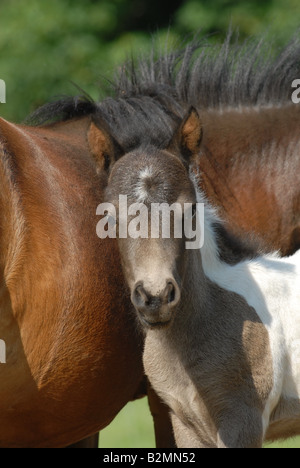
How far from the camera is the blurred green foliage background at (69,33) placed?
1082 cm

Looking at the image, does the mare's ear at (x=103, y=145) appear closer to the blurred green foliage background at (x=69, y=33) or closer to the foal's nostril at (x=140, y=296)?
the foal's nostril at (x=140, y=296)

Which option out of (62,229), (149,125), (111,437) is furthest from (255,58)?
(111,437)

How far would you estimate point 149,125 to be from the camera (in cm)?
338

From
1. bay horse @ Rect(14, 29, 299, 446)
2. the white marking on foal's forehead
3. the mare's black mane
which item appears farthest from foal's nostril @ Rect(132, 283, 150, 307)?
the mare's black mane

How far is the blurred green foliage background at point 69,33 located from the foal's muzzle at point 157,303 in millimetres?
8029

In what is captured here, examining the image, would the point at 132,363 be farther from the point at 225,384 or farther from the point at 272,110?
the point at 272,110

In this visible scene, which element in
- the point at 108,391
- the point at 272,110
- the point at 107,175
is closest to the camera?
the point at 107,175

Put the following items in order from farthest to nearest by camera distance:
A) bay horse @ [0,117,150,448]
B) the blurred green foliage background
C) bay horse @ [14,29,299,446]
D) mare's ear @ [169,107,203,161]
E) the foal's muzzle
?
the blurred green foliage background, bay horse @ [14,29,299,446], bay horse @ [0,117,150,448], mare's ear @ [169,107,203,161], the foal's muzzle
